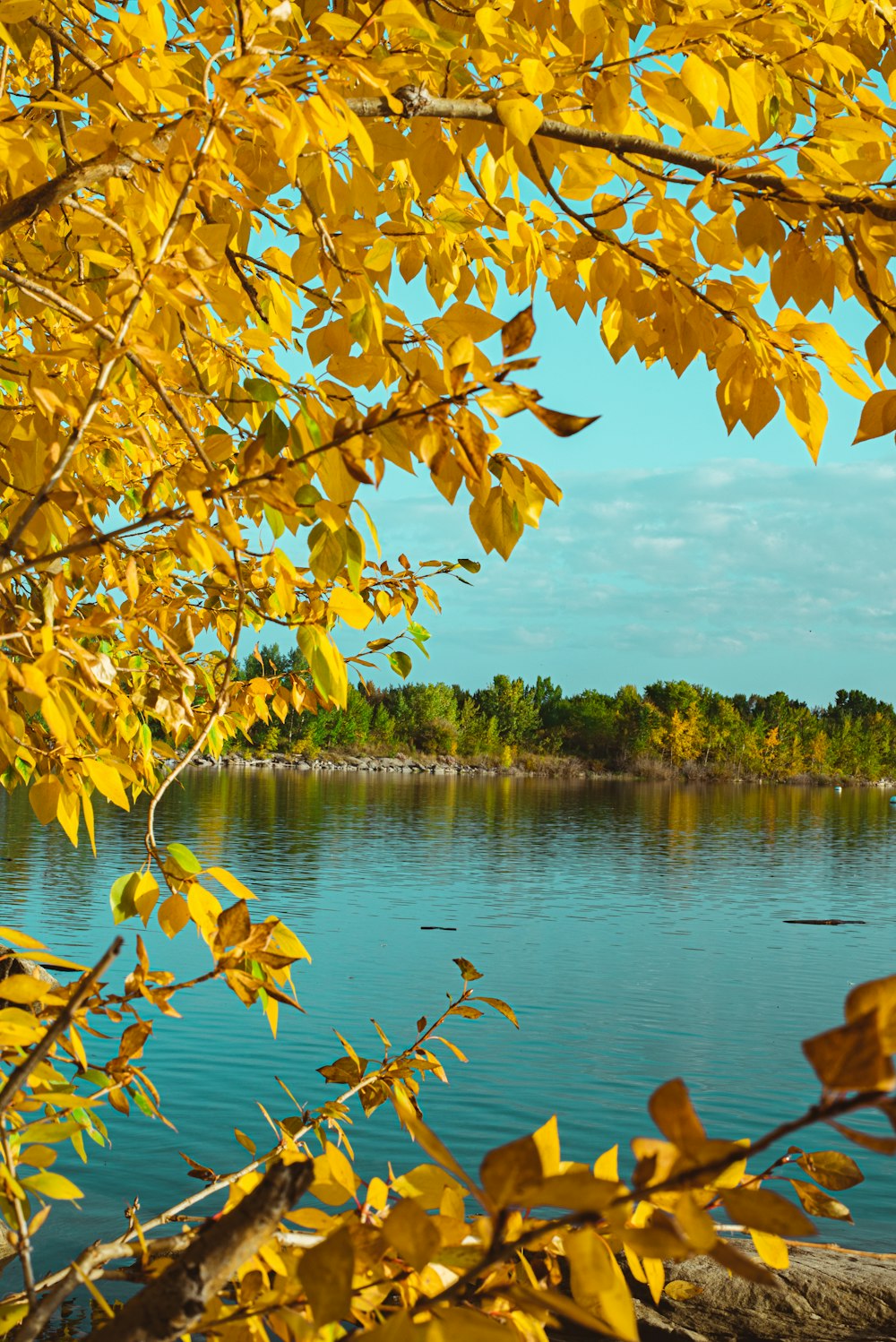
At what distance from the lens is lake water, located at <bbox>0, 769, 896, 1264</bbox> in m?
8.00

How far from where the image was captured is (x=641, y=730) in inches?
3130

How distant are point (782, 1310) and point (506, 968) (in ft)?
31.0

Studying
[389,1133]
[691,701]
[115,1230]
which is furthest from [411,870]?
[691,701]

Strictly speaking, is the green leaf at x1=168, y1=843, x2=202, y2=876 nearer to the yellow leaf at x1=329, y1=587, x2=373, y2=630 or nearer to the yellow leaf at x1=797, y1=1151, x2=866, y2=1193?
the yellow leaf at x1=329, y1=587, x2=373, y2=630

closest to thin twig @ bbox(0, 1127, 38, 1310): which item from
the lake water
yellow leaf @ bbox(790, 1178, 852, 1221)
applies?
yellow leaf @ bbox(790, 1178, 852, 1221)

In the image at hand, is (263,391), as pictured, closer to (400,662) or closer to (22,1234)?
(22,1234)

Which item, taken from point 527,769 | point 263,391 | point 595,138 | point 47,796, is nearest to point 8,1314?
point 47,796

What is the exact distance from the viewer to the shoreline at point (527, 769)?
68062 millimetres

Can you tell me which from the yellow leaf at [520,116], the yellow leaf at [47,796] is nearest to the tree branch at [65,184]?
the yellow leaf at [520,116]

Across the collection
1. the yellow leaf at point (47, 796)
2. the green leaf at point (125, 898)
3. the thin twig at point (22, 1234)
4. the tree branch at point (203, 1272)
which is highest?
the yellow leaf at point (47, 796)

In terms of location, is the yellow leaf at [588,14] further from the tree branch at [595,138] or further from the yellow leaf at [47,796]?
the yellow leaf at [47,796]

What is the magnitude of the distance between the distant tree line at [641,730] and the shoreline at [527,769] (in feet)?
1.30

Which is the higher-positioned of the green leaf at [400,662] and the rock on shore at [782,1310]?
the green leaf at [400,662]

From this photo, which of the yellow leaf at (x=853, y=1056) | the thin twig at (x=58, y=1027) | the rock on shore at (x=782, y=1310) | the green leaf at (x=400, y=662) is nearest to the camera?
the yellow leaf at (x=853, y=1056)
